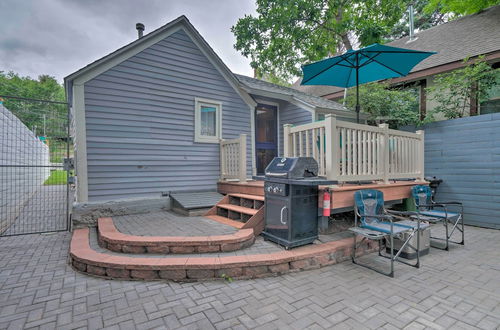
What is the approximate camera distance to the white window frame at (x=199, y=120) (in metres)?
5.72

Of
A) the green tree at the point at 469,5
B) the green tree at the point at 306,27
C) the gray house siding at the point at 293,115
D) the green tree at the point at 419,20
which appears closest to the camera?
the gray house siding at the point at 293,115

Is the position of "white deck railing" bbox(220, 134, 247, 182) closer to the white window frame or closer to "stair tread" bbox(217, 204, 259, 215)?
the white window frame

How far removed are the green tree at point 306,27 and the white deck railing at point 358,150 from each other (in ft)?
24.8

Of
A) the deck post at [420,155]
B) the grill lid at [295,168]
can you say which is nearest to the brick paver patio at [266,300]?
the grill lid at [295,168]

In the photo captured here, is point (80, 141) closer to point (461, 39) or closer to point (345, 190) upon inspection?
point (345, 190)

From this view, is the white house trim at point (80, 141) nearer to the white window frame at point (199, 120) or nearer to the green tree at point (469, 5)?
the white window frame at point (199, 120)

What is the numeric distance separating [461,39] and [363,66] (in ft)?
20.9

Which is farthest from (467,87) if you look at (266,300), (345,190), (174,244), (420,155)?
(174,244)

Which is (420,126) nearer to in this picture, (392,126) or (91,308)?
(392,126)

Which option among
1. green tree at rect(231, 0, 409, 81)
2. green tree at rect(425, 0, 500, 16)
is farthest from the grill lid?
green tree at rect(425, 0, 500, 16)

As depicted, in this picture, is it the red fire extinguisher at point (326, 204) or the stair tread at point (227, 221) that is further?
the stair tread at point (227, 221)

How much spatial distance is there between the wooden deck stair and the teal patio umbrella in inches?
105

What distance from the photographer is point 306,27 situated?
1180 centimetres

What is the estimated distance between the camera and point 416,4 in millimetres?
18656
